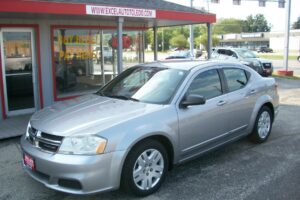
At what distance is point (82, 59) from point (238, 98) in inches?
256

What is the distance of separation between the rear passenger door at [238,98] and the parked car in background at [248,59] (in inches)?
473

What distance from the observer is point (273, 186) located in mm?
4570

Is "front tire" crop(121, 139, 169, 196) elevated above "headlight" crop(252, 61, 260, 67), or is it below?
below

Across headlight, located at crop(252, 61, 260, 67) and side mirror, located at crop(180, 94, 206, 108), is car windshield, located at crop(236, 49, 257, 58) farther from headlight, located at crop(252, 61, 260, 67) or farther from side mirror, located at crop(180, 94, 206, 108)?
side mirror, located at crop(180, 94, 206, 108)

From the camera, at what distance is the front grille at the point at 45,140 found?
3.98m

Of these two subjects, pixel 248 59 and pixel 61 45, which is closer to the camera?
pixel 61 45

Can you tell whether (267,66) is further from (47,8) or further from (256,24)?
(256,24)

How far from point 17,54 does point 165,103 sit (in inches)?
231

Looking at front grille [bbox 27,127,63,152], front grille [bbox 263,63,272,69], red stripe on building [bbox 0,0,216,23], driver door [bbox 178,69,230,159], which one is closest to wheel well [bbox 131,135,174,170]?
driver door [bbox 178,69,230,159]

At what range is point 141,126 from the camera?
4.18 m

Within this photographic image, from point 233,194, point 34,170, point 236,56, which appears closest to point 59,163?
point 34,170

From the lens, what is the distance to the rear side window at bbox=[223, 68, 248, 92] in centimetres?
571

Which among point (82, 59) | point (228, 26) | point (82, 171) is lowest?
point (82, 171)

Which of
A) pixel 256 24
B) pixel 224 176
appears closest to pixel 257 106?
pixel 224 176
